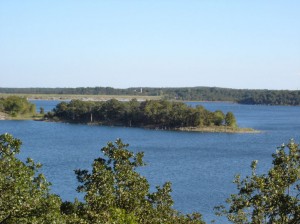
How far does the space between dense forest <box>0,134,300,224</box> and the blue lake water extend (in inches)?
776

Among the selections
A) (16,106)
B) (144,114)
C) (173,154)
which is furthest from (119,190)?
(16,106)

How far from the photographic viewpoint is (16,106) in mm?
139000

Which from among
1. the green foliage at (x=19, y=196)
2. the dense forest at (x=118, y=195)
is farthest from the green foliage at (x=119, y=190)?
the green foliage at (x=19, y=196)

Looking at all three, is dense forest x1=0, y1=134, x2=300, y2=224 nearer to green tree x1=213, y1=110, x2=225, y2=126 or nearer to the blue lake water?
the blue lake water

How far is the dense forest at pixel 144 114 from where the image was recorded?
369 ft

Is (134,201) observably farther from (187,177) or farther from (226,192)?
(187,177)

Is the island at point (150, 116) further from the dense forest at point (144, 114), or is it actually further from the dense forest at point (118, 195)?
the dense forest at point (118, 195)

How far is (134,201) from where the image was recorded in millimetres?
15555

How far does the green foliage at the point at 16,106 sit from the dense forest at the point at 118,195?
124 m

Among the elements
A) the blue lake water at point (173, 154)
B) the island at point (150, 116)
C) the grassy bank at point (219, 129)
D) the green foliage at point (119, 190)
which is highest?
the green foliage at point (119, 190)

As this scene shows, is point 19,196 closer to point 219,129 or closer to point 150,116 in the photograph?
point 219,129

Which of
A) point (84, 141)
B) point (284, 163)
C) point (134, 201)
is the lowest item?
point (84, 141)

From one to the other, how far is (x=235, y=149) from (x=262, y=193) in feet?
211

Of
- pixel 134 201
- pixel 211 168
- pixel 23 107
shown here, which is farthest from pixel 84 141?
pixel 134 201
